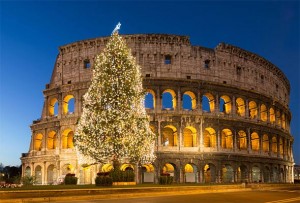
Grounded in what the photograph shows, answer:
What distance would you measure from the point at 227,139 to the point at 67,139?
18.8 metres

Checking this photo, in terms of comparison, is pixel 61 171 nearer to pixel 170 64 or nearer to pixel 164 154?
pixel 164 154

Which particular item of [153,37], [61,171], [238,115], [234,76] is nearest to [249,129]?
[238,115]

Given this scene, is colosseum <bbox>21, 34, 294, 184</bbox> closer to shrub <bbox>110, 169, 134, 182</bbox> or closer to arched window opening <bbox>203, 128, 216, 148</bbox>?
arched window opening <bbox>203, 128, 216, 148</bbox>

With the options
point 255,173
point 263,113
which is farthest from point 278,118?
point 255,173

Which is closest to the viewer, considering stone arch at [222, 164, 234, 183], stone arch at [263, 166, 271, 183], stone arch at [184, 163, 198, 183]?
stone arch at [184, 163, 198, 183]

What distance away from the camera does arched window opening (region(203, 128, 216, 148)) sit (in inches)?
1662

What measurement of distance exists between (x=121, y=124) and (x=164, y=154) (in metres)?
13.9

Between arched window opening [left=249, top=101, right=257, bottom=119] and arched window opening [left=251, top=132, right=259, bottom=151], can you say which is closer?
arched window opening [left=251, top=132, right=259, bottom=151]

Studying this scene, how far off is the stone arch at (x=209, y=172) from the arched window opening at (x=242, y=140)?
5.14 meters

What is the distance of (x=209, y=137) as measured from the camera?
43969mm

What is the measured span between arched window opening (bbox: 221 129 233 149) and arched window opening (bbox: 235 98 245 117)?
9.91 ft

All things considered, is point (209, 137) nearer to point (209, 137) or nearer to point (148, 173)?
point (209, 137)

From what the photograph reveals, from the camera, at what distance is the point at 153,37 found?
42.5 meters

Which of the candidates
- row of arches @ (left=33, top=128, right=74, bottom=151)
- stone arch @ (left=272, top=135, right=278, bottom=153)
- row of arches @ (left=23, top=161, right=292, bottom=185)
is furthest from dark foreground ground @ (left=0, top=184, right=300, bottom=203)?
stone arch @ (left=272, top=135, right=278, bottom=153)
